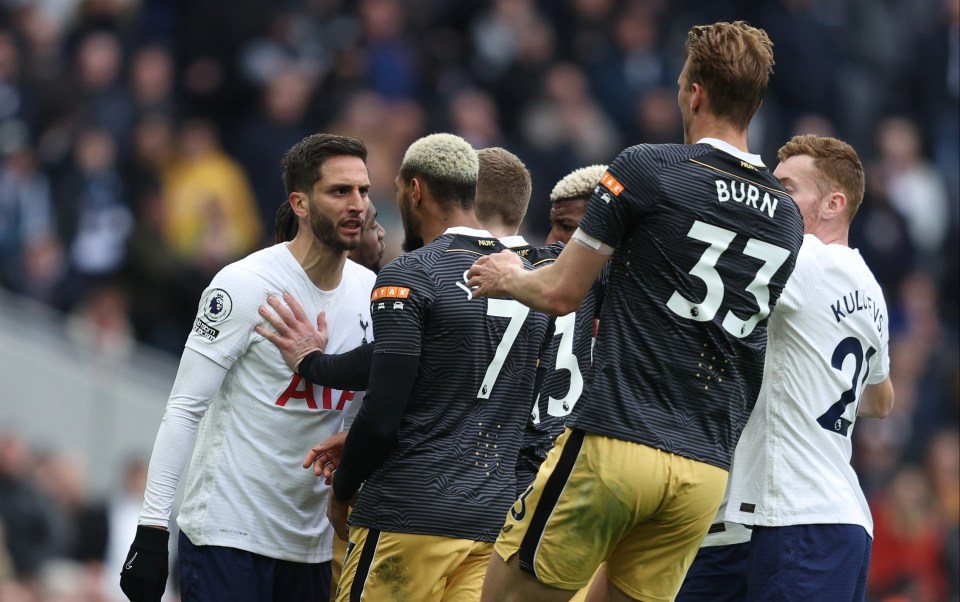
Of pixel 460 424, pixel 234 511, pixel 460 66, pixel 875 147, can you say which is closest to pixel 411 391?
pixel 460 424

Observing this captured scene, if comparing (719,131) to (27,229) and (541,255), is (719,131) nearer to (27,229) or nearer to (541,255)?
(541,255)

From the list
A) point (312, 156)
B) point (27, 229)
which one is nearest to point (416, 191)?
point (312, 156)

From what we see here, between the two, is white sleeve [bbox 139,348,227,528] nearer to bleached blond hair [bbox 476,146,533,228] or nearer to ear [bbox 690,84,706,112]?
bleached blond hair [bbox 476,146,533,228]

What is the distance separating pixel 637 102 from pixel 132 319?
18.8 feet

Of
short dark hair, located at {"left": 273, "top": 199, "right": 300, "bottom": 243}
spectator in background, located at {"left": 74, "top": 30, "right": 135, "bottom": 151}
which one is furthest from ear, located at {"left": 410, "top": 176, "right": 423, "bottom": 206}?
spectator in background, located at {"left": 74, "top": 30, "right": 135, "bottom": 151}

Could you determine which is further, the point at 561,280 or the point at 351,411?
the point at 351,411

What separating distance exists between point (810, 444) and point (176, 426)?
2294mm

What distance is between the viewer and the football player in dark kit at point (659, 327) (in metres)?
4.57

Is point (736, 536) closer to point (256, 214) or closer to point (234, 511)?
point (234, 511)

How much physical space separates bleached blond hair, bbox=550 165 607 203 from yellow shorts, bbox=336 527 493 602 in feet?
5.86

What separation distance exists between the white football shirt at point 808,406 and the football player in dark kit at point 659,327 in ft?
2.46

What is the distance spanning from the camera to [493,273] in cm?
468

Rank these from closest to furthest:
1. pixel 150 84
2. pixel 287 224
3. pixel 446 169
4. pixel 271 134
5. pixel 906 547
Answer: pixel 446 169, pixel 287 224, pixel 906 547, pixel 271 134, pixel 150 84

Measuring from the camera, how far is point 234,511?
18.3 ft
